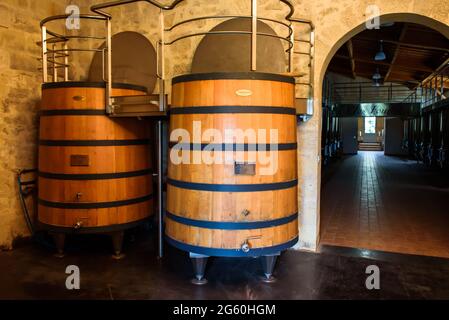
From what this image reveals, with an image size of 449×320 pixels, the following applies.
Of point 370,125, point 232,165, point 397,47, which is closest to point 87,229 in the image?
point 232,165

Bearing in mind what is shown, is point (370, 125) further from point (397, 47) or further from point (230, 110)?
point (230, 110)

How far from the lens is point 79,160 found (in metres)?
3.16

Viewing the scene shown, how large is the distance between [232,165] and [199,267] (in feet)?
2.76

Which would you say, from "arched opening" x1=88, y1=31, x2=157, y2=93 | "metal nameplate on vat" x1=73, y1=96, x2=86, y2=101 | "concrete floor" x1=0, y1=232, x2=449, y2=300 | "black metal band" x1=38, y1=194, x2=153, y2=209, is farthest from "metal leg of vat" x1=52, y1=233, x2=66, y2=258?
"arched opening" x1=88, y1=31, x2=157, y2=93

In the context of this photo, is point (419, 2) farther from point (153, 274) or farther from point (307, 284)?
point (153, 274)

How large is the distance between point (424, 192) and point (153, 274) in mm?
6121

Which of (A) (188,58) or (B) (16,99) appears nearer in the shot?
(B) (16,99)

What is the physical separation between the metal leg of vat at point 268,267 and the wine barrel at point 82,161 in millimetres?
1318

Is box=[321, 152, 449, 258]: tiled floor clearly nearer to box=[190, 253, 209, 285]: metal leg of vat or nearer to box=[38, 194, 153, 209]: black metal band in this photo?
box=[190, 253, 209, 285]: metal leg of vat

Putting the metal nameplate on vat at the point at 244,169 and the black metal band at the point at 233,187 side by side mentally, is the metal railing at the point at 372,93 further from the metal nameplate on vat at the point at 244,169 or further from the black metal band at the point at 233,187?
the metal nameplate on vat at the point at 244,169

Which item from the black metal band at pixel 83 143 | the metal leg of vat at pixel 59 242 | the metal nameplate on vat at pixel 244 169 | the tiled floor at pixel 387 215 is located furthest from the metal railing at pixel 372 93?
the metal leg of vat at pixel 59 242

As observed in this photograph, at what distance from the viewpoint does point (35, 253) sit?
3.42 meters

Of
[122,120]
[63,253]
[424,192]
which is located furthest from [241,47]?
[424,192]

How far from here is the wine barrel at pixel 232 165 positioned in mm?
2539
